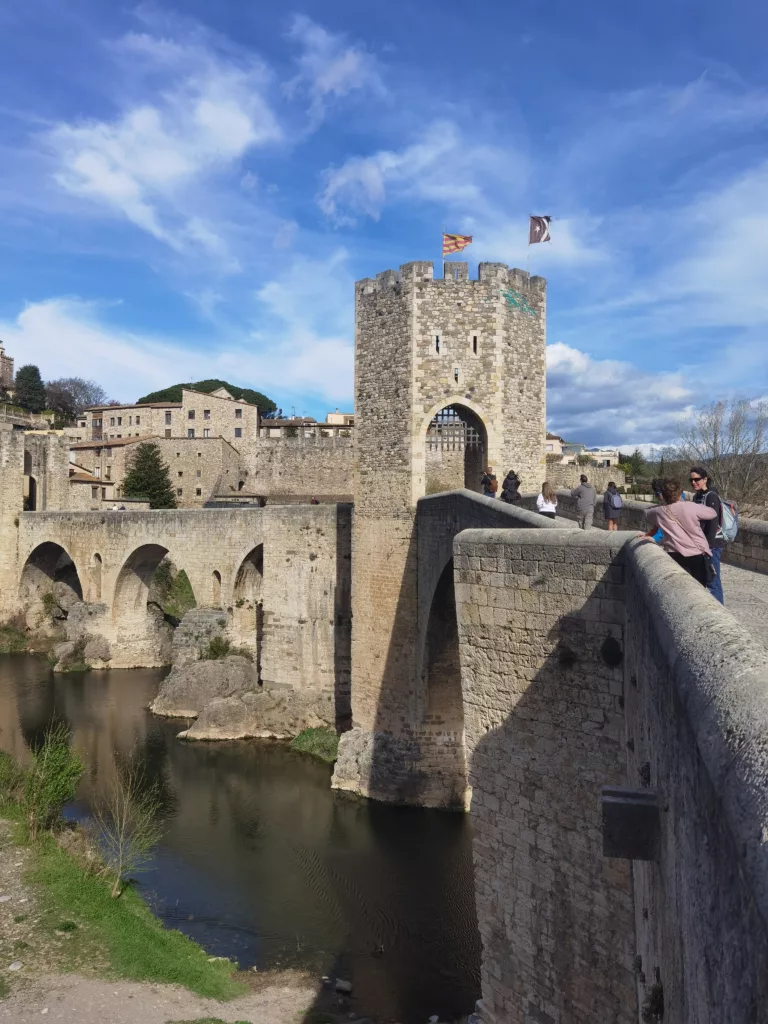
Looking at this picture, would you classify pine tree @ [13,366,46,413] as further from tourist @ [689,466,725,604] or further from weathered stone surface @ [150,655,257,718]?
tourist @ [689,466,725,604]

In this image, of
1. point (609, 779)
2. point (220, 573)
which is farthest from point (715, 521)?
point (220, 573)

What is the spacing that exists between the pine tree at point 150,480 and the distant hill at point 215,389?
22.0 meters

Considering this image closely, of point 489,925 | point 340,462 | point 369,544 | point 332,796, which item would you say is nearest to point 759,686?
point 489,925

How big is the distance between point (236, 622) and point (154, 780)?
7.19m

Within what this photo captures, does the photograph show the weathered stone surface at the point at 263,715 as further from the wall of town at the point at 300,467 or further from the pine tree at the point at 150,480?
the pine tree at the point at 150,480

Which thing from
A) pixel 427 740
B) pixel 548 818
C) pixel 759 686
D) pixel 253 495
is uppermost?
pixel 253 495

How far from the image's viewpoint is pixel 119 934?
10508 mm

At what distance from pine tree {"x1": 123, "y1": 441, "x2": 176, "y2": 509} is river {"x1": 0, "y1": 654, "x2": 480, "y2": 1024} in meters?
22.6

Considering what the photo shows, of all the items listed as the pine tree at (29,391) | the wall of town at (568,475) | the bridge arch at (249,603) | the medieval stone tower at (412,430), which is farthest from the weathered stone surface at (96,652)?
the pine tree at (29,391)

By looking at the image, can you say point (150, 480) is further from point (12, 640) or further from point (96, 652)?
point (96, 652)

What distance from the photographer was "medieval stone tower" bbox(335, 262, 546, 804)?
568 inches

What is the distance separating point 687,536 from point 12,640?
3170 cm

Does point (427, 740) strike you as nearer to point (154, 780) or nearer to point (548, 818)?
point (154, 780)

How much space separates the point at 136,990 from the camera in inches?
Result: 362
